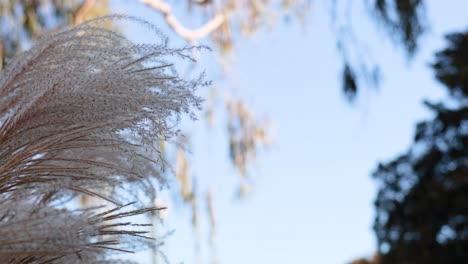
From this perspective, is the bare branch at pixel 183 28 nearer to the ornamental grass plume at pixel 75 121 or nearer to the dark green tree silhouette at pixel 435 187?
the ornamental grass plume at pixel 75 121

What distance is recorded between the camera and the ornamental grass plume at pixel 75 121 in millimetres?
1392

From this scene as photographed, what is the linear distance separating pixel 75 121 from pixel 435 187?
10183mm

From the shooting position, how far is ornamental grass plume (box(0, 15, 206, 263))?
4.57ft

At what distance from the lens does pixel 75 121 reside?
1457 mm

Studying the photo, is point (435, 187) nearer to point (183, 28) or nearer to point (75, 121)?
point (183, 28)

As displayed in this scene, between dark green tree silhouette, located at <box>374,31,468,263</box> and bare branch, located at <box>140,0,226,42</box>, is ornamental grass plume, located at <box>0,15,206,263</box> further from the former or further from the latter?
dark green tree silhouette, located at <box>374,31,468,263</box>

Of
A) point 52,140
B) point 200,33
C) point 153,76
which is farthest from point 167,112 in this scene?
point 200,33

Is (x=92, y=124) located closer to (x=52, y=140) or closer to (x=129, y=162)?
(x=52, y=140)

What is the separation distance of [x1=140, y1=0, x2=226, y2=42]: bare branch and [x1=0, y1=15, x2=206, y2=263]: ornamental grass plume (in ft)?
10.1

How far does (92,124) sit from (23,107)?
135mm

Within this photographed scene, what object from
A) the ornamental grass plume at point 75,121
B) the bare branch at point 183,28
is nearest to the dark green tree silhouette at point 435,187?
the bare branch at point 183,28

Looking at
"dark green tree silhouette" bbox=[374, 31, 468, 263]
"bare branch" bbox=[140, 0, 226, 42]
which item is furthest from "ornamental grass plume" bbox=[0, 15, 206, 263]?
"dark green tree silhouette" bbox=[374, 31, 468, 263]

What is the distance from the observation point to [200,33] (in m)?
5.24

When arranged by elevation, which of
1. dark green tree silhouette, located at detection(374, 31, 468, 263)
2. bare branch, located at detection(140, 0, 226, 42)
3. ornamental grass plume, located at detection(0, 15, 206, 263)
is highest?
dark green tree silhouette, located at detection(374, 31, 468, 263)
